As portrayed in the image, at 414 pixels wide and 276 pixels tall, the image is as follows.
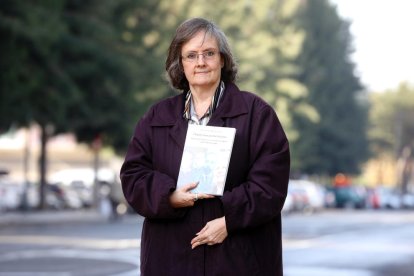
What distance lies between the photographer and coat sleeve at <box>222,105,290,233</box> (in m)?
4.71

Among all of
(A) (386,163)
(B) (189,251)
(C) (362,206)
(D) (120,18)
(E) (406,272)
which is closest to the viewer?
(B) (189,251)

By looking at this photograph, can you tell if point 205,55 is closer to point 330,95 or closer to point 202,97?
point 202,97

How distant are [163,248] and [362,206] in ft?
221

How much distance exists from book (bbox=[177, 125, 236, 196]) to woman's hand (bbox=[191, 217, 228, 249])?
0.38 feet

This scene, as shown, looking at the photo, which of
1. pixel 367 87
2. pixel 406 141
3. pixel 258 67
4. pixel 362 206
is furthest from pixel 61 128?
pixel 406 141

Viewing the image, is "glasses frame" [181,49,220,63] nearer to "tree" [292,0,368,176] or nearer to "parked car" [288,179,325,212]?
"parked car" [288,179,325,212]

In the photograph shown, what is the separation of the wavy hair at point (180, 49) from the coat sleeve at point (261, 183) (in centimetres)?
35

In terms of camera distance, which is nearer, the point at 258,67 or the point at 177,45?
the point at 177,45

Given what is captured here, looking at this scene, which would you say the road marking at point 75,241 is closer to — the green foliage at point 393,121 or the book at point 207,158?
the book at point 207,158

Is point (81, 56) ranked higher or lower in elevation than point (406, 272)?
higher

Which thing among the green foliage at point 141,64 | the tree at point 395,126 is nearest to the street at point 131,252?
the green foliage at point 141,64

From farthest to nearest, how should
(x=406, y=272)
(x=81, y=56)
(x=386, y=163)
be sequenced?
(x=386, y=163) < (x=81, y=56) < (x=406, y=272)

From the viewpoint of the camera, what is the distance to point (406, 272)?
15680 millimetres

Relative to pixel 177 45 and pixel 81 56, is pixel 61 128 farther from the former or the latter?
pixel 177 45
